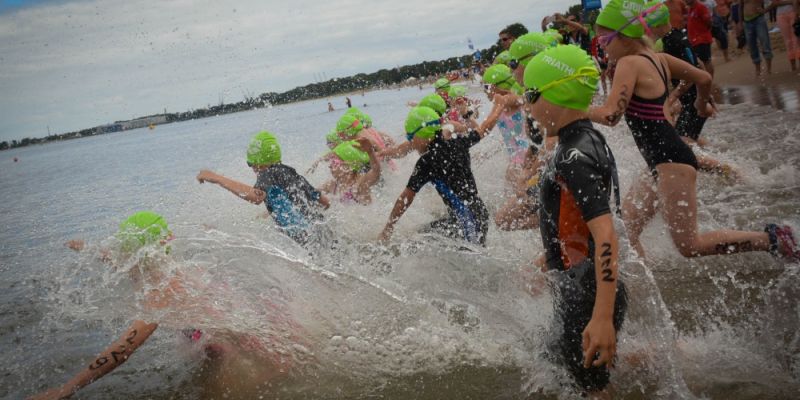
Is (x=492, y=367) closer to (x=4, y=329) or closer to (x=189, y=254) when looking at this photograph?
(x=189, y=254)

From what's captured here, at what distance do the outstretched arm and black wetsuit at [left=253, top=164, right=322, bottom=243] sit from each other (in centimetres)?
199

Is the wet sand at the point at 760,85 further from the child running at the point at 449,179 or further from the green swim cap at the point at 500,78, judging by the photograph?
the child running at the point at 449,179

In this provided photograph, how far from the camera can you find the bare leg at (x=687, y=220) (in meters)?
3.83

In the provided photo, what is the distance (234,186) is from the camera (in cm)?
534

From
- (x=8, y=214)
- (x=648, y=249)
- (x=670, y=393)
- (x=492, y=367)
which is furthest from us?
(x=8, y=214)

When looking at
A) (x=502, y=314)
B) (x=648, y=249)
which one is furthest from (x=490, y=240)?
(x=502, y=314)

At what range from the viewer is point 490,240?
238 inches

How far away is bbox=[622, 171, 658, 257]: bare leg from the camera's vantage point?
4238 mm

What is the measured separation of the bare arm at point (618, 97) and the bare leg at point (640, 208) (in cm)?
62

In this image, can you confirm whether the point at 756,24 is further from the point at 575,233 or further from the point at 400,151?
the point at 575,233

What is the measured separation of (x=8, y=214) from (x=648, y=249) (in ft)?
64.3

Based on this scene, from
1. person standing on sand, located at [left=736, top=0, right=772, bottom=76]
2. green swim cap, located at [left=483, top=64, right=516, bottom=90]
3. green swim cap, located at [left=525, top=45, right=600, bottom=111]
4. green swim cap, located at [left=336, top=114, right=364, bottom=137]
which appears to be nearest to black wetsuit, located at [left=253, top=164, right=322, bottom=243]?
green swim cap, located at [left=336, top=114, right=364, bottom=137]

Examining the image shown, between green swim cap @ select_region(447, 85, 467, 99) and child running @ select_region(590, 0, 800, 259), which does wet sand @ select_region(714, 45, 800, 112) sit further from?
child running @ select_region(590, 0, 800, 259)

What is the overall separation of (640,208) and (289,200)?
3.14 m
